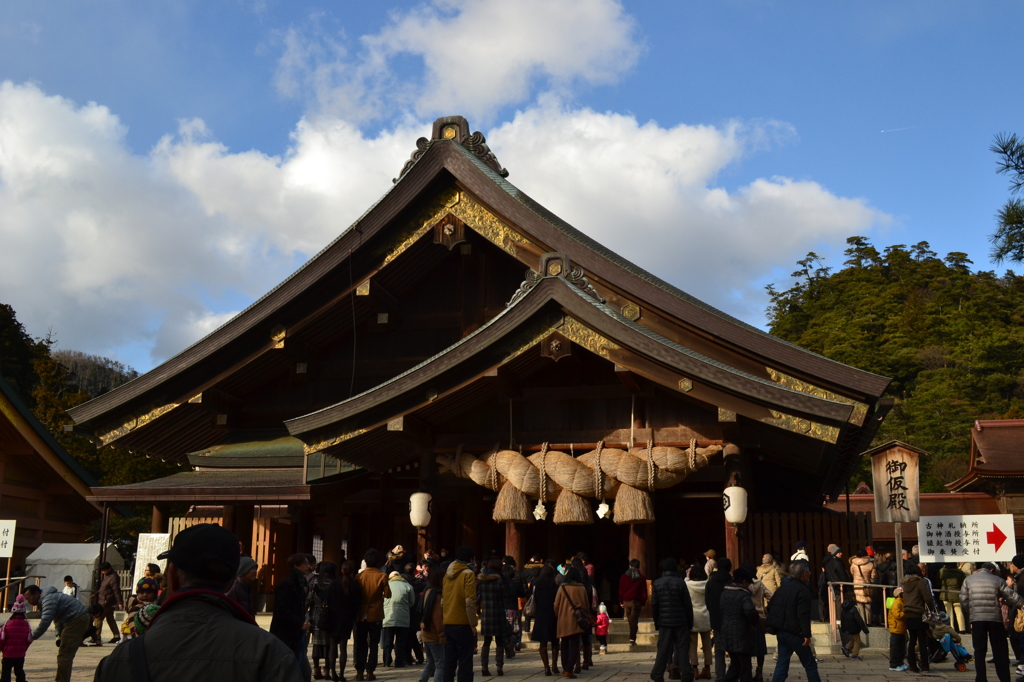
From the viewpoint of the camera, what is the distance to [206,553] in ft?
8.95

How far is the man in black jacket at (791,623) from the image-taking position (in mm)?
8406

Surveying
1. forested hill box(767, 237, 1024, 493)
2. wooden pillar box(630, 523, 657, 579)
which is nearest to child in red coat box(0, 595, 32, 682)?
wooden pillar box(630, 523, 657, 579)

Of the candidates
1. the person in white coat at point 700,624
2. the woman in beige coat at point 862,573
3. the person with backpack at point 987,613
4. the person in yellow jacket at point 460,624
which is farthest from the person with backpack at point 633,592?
the person with backpack at point 987,613

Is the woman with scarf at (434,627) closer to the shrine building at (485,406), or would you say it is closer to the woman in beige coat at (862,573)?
the shrine building at (485,406)

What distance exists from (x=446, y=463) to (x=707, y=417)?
3.88 m

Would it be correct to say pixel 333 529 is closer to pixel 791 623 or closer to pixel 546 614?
pixel 546 614

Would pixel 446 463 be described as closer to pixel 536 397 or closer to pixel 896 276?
pixel 536 397

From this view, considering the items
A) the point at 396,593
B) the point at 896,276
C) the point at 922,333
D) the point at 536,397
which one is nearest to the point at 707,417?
the point at 536,397

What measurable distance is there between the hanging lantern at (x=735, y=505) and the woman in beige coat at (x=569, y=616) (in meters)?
2.80

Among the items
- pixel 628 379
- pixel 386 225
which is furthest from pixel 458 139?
pixel 628 379

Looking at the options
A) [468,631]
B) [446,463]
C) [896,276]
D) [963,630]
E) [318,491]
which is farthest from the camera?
[896,276]

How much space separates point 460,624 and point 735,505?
16.5 ft

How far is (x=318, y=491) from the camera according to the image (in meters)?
14.8

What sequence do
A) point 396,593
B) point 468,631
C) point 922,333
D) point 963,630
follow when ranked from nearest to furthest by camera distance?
point 468,631 → point 396,593 → point 963,630 → point 922,333
